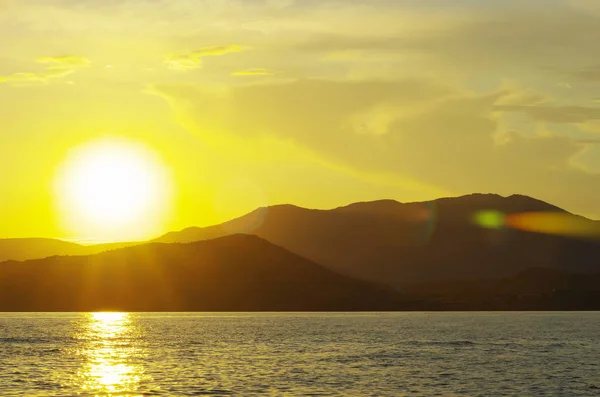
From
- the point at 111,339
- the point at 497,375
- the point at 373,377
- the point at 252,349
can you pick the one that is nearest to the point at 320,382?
the point at 373,377

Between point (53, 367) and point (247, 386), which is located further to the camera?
point (53, 367)

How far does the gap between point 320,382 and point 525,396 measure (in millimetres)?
19217

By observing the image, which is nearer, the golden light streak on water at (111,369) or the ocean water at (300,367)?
the ocean water at (300,367)

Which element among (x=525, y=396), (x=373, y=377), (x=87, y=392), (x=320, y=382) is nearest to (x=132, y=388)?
(x=87, y=392)

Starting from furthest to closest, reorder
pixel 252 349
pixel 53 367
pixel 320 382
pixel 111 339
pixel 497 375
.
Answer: pixel 111 339 → pixel 252 349 → pixel 53 367 → pixel 497 375 → pixel 320 382

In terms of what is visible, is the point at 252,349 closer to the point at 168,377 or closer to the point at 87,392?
the point at 168,377

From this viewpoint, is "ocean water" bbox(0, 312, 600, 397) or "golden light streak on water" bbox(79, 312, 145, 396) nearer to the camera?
"ocean water" bbox(0, 312, 600, 397)

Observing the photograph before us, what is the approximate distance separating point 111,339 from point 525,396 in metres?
114

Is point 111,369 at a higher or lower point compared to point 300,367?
higher

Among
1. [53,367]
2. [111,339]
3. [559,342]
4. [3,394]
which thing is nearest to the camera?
[3,394]

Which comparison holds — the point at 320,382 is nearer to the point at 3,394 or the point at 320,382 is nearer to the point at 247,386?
the point at 247,386

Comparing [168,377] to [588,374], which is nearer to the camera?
[168,377]

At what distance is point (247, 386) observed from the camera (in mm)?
84938

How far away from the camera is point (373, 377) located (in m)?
94.9
